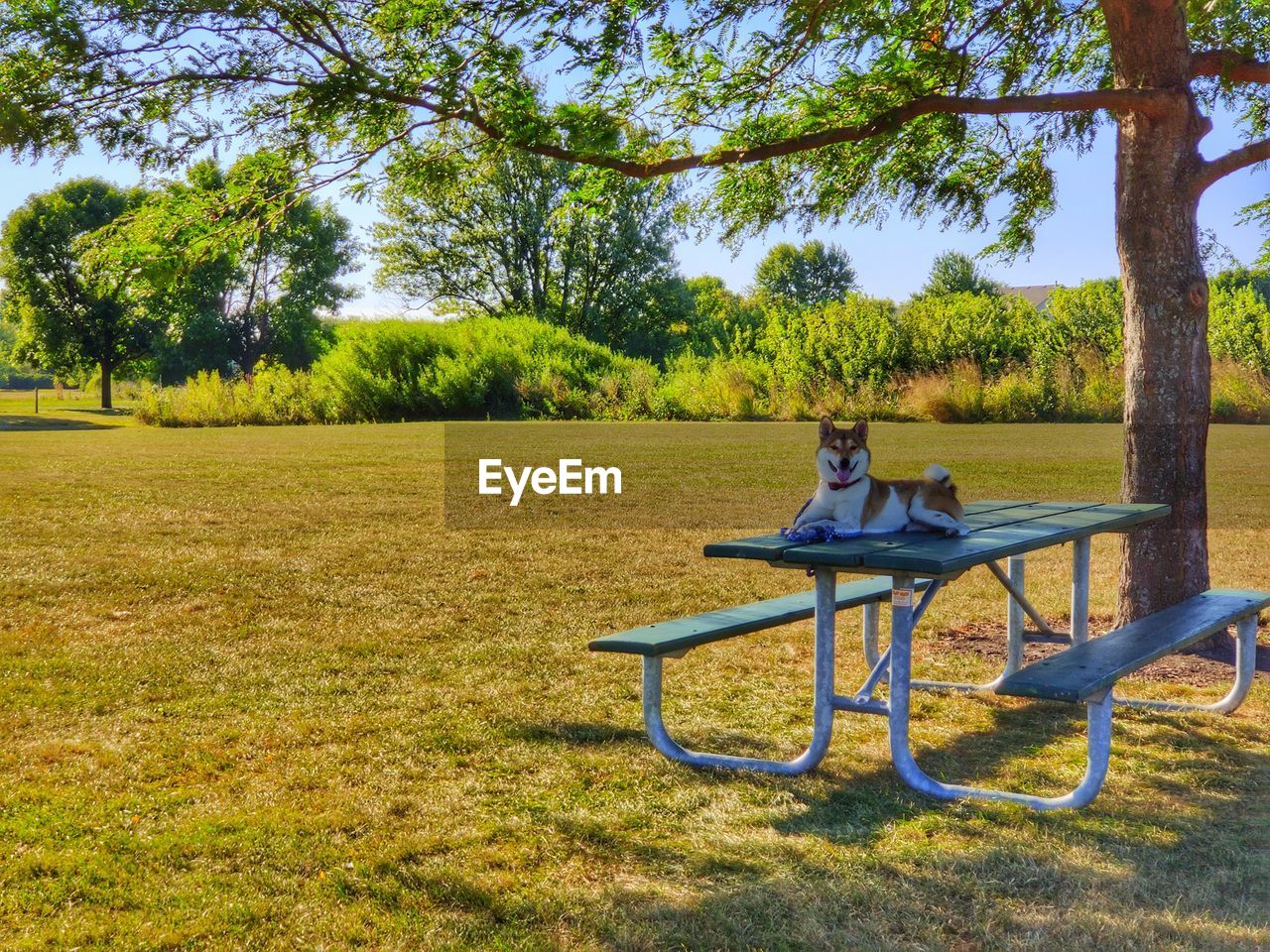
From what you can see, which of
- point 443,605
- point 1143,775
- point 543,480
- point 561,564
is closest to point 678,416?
point 543,480

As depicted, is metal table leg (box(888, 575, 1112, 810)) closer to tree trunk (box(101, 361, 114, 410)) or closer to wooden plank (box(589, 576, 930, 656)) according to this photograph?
wooden plank (box(589, 576, 930, 656))

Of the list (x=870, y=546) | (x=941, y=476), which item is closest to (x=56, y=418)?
(x=941, y=476)

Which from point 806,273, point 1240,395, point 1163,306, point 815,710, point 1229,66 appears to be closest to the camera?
point 815,710

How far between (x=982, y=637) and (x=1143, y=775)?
2.54 m

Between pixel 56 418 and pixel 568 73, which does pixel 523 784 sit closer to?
pixel 568 73

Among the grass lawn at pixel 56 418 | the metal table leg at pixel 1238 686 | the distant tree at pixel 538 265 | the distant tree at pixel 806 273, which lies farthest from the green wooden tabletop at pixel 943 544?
the distant tree at pixel 806 273

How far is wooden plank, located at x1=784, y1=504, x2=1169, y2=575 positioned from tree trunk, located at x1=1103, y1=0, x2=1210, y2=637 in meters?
0.74

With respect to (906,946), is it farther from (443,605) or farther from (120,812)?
(443,605)

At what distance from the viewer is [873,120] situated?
6715 mm

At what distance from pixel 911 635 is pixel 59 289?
54.3 metres

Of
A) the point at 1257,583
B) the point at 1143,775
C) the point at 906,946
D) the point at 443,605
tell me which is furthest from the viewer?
the point at 1257,583

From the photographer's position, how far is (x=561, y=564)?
32.1 ft

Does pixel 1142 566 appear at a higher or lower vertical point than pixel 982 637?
higher

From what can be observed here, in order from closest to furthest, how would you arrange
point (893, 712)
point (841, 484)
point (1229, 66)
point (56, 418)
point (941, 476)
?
1. point (893, 712)
2. point (841, 484)
3. point (941, 476)
4. point (1229, 66)
5. point (56, 418)
